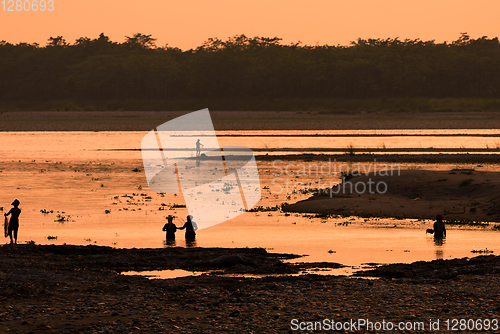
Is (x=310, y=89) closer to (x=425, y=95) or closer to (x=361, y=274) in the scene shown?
(x=425, y=95)

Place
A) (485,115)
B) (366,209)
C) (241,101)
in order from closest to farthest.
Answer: (366,209) → (485,115) → (241,101)

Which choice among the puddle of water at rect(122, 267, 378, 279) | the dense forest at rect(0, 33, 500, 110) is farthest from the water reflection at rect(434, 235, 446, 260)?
the dense forest at rect(0, 33, 500, 110)

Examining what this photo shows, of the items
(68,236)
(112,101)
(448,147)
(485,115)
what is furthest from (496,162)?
(112,101)

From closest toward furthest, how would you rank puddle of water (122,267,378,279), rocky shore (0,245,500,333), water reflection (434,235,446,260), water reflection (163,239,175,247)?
rocky shore (0,245,500,333), puddle of water (122,267,378,279), water reflection (434,235,446,260), water reflection (163,239,175,247)

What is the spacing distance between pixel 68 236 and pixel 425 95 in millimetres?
164325

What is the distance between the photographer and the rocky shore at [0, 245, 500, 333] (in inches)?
480

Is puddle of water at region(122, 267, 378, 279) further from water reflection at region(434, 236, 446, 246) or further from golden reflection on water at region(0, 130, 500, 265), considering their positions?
water reflection at region(434, 236, 446, 246)

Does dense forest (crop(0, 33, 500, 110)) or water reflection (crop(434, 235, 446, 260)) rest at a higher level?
dense forest (crop(0, 33, 500, 110))

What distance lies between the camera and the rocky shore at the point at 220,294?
40.0 feet

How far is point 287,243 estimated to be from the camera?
2128cm

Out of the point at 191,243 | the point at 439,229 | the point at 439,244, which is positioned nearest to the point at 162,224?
the point at 191,243

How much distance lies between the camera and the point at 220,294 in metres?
14.2

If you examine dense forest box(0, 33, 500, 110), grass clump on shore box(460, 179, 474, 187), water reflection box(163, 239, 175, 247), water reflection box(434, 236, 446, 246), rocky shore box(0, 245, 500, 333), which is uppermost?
dense forest box(0, 33, 500, 110)

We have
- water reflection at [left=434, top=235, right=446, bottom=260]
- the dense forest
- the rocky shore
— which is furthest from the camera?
the dense forest
